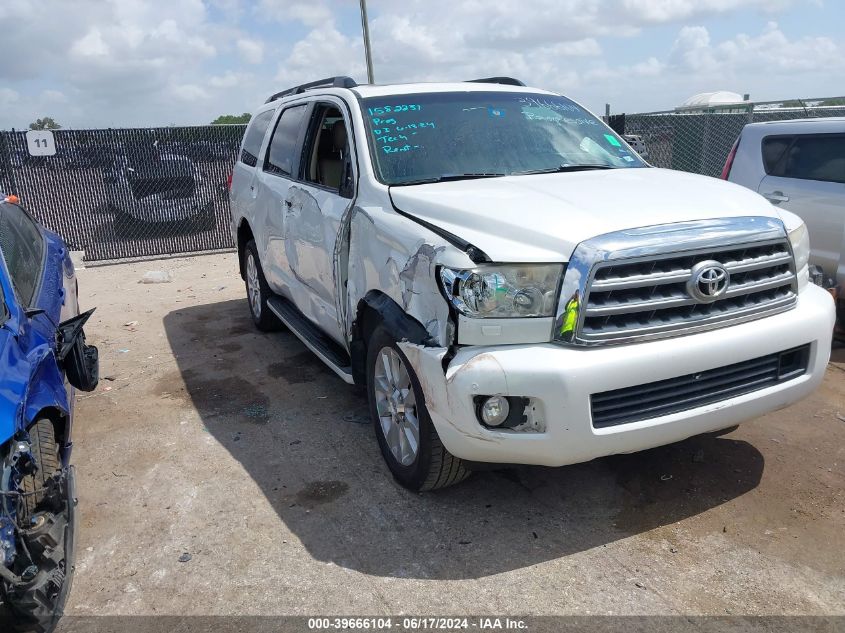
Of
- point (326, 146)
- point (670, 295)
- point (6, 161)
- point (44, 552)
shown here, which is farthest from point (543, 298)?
point (6, 161)

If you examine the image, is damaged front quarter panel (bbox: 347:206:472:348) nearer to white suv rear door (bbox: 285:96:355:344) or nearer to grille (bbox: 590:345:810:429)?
white suv rear door (bbox: 285:96:355:344)

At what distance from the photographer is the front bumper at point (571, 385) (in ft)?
9.46

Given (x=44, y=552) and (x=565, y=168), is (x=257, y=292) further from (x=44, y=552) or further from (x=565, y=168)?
(x=44, y=552)

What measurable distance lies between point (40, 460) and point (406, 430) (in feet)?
5.21

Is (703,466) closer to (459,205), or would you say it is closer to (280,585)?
(459,205)

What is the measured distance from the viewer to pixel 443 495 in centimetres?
369

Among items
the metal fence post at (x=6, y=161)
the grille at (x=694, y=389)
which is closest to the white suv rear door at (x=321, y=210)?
the grille at (x=694, y=389)

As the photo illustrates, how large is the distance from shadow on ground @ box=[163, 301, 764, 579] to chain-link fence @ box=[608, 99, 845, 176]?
26.5 feet

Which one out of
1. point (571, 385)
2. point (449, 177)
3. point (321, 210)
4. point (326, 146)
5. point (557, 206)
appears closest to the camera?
point (571, 385)

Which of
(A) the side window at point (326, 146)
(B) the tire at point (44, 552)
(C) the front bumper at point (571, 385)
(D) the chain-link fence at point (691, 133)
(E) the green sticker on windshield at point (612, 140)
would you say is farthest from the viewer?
(D) the chain-link fence at point (691, 133)

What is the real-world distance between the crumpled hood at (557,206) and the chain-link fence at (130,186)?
8.39m

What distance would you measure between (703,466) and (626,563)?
1034mm

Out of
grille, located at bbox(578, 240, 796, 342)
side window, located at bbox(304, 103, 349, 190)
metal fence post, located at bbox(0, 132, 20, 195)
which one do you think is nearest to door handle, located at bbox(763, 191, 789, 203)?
grille, located at bbox(578, 240, 796, 342)

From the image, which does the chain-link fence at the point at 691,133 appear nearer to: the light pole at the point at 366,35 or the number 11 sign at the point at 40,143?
the light pole at the point at 366,35
